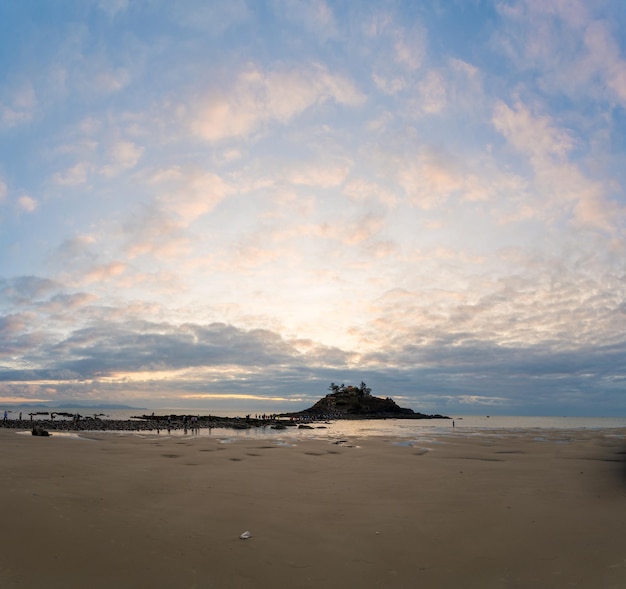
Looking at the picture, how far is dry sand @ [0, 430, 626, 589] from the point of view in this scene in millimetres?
6766

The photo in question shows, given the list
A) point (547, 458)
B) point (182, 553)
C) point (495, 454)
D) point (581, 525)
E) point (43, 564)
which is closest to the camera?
point (43, 564)

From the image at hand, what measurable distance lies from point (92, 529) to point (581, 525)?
10.7 metres

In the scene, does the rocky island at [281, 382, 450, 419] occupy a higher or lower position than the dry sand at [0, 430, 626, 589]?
lower

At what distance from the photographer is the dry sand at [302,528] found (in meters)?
6.77

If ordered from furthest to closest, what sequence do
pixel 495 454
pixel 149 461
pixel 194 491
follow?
pixel 495 454
pixel 149 461
pixel 194 491

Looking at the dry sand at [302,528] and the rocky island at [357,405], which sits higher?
the dry sand at [302,528]

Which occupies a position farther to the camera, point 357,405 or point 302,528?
point 357,405

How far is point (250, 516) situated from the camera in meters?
10.1

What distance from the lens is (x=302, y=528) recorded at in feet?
30.6

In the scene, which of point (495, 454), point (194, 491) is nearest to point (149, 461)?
point (194, 491)

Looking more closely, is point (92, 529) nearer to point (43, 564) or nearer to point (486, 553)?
point (43, 564)

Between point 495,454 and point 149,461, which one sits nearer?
point 149,461

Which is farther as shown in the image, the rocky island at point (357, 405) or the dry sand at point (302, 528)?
the rocky island at point (357, 405)

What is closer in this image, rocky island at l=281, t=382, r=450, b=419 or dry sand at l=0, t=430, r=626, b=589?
dry sand at l=0, t=430, r=626, b=589
